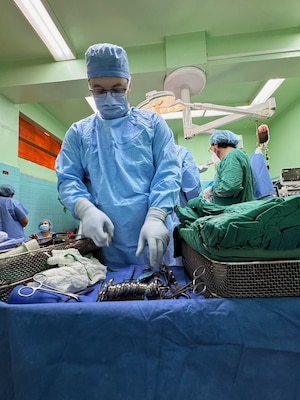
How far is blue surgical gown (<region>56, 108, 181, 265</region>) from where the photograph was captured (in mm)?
933

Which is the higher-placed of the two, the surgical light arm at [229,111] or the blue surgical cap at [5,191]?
the surgical light arm at [229,111]

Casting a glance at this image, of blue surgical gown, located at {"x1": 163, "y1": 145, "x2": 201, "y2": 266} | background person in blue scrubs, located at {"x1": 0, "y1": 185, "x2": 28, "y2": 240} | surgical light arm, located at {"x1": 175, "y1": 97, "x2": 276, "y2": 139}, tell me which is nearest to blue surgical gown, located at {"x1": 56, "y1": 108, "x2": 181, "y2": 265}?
blue surgical gown, located at {"x1": 163, "y1": 145, "x2": 201, "y2": 266}

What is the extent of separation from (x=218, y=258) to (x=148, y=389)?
273 millimetres

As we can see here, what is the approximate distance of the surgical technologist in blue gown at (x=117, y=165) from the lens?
93 cm

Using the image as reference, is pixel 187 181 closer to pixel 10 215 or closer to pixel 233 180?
pixel 233 180

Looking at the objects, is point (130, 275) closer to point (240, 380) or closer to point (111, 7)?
point (240, 380)

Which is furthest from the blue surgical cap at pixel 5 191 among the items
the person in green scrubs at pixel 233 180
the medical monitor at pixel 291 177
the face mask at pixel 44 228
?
the medical monitor at pixel 291 177

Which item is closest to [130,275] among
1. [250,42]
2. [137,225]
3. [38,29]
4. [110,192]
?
[137,225]

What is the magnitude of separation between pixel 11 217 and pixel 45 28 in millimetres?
1992

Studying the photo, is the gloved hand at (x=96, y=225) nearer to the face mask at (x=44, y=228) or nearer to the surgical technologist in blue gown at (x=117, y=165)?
the surgical technologist in blue gown at (x=117, y=165)

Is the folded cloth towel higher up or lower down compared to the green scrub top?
lower down

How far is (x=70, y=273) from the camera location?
0.63m

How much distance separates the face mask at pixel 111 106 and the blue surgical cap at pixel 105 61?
3.3 inches

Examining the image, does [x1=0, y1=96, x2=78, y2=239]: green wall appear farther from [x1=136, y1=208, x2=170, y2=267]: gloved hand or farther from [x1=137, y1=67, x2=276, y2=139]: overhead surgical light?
[x1=136, y1=208, x2=170, y2=267]: gloved hand
